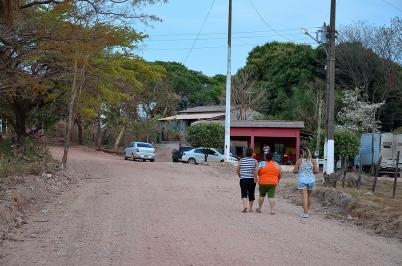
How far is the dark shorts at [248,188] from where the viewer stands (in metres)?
14.4

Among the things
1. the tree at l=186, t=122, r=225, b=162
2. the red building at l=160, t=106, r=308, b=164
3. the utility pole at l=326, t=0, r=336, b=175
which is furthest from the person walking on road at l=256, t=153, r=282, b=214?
the tree at l=186, t=122, r=225, b=162

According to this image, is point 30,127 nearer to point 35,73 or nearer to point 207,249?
point 35,73

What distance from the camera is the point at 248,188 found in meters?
14.4

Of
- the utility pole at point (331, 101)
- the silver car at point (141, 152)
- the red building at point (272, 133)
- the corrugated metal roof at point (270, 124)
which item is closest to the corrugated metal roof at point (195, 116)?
the red building at point (272, 133)

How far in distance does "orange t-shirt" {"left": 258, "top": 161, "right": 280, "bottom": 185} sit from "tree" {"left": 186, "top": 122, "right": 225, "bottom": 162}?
31399mm

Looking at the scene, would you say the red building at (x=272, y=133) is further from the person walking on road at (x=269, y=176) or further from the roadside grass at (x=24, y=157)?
the person walking on road at (x=269, y=176)

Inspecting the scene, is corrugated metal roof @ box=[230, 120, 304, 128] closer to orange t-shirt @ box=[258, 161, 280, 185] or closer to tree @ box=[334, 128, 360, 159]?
tree @ box=[334, 128, 360, 159]

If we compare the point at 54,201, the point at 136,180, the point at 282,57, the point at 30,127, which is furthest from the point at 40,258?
the point at 282,57

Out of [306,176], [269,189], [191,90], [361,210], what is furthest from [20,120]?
[191,90]

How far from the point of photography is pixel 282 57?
65.6m

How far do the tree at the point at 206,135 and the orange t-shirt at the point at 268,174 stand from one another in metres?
31.4

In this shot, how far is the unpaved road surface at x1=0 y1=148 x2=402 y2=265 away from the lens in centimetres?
849

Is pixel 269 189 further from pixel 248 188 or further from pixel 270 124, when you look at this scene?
pixel 270 124

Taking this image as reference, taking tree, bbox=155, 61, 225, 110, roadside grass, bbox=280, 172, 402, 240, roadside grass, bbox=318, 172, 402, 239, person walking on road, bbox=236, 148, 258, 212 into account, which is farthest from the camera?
tree, bbox=155, 61, 225, 110
